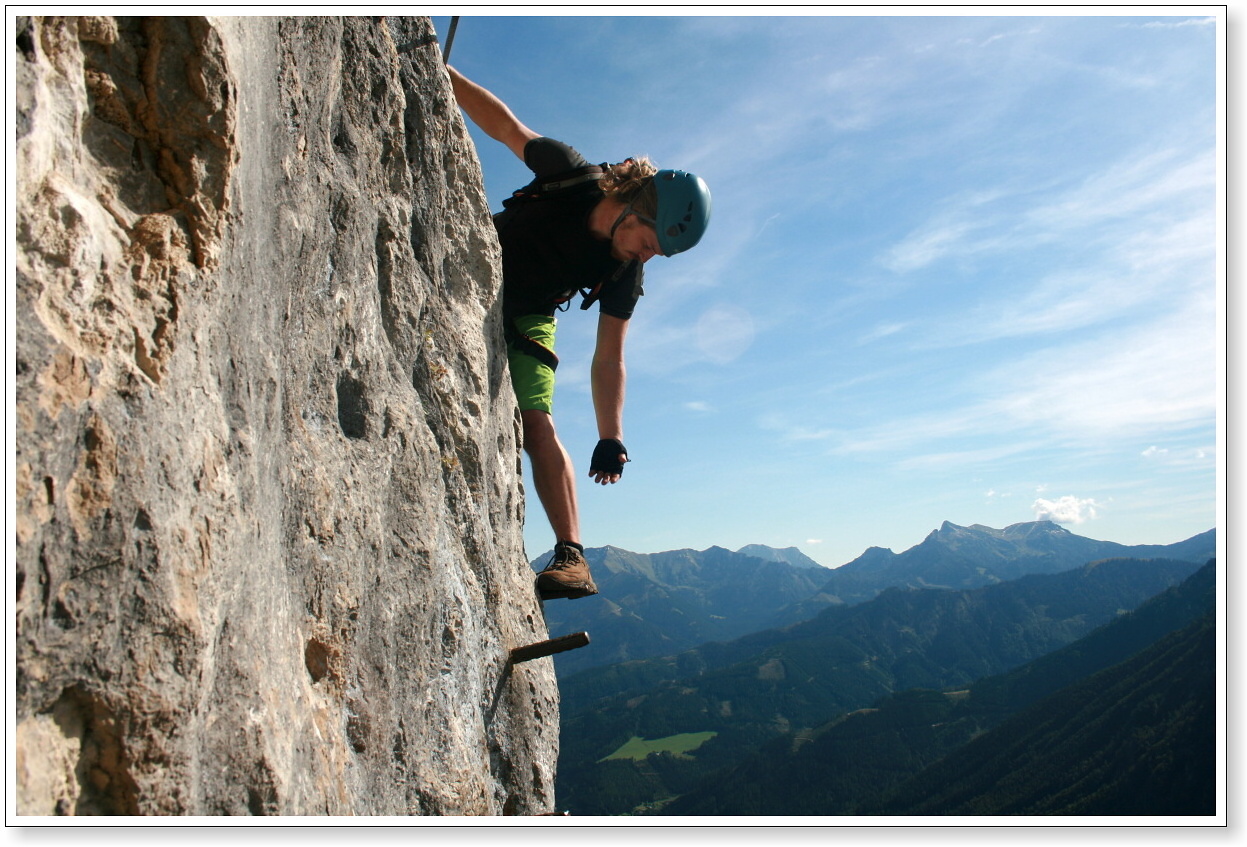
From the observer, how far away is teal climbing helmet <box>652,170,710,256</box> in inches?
254

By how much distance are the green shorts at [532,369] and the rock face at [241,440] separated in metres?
1.33

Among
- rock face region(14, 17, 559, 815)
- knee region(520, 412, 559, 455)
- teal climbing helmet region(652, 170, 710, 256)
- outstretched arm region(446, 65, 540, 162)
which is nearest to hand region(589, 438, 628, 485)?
knee region(520, 412, 559, 455)

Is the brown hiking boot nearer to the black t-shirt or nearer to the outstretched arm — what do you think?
the black t-shirt

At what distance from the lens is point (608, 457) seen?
24.1 feet

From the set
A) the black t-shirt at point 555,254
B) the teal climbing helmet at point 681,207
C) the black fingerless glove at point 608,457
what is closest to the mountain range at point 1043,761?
the black fingerless glove at point 608,457

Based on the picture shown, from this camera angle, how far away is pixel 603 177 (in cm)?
692

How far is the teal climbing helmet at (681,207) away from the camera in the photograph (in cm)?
645

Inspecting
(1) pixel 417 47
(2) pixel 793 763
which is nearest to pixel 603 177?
(1) pixel 417 47

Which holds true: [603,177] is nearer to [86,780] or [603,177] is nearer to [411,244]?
[411,244]

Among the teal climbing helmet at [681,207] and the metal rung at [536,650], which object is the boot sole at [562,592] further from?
the teal climbing helmet at [681,207]

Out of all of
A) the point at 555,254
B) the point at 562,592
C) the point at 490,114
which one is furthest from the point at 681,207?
the point at 562,592

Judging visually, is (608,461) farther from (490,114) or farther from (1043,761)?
(1043,761)

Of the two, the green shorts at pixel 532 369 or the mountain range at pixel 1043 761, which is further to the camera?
the mountain range at pixel 1043 761

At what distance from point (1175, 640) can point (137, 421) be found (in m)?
217
